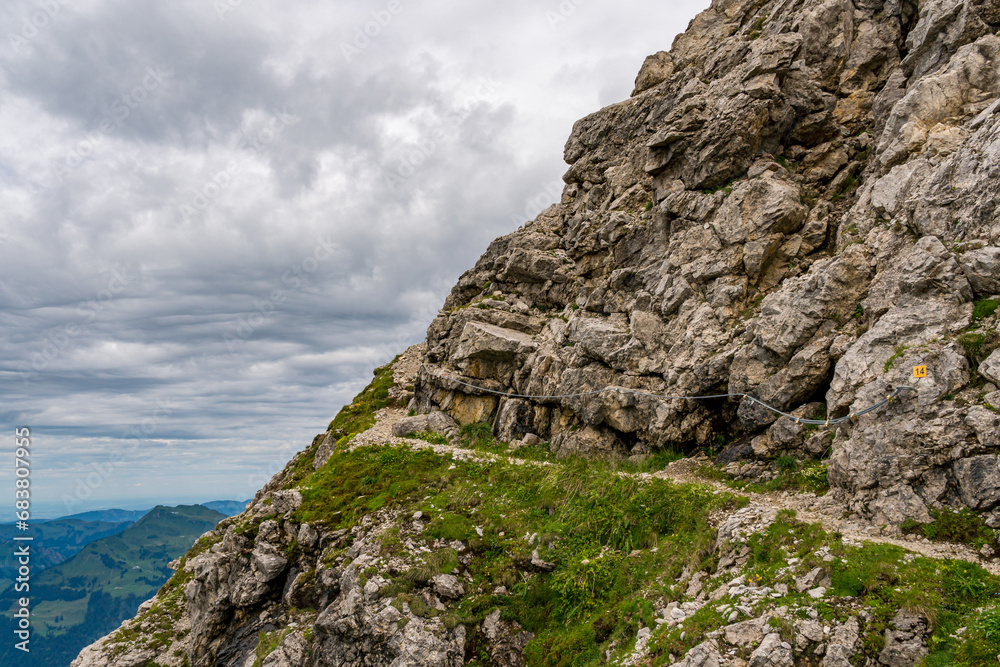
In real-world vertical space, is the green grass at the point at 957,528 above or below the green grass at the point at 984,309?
below

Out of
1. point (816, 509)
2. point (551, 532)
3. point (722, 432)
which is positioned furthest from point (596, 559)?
point (722, 432)

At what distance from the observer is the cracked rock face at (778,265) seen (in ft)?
52.0

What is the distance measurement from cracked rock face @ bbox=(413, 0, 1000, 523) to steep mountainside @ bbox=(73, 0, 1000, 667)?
130mm

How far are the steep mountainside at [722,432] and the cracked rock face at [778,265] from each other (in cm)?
13

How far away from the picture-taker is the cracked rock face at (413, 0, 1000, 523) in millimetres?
15852

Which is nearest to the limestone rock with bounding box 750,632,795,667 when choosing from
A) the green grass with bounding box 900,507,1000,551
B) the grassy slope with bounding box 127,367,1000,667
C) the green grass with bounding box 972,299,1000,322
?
the grassy slope with bounding box 127,367,1000,667

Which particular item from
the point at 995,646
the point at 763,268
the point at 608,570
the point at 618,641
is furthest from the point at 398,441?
the point at 995,646

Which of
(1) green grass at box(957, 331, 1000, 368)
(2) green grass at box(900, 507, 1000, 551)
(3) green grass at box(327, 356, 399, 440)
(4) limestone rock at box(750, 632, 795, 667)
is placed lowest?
(4) limestone rock at box(750, 632, 795, 667)

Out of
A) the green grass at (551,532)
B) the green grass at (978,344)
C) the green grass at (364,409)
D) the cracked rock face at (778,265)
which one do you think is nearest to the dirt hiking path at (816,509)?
the cracked rock face at (778,265)

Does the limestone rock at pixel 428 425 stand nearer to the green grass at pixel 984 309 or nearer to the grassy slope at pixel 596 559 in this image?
the grassy slope at pixel 596 559

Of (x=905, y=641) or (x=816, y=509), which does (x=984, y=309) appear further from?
(x=905, y=641)

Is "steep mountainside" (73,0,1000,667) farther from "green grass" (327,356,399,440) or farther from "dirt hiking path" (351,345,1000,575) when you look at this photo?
"green grass" (327,356,399,440)

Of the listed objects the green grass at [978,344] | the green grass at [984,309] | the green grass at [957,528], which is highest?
the green grass at [984,309]

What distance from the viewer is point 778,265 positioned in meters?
25.2
